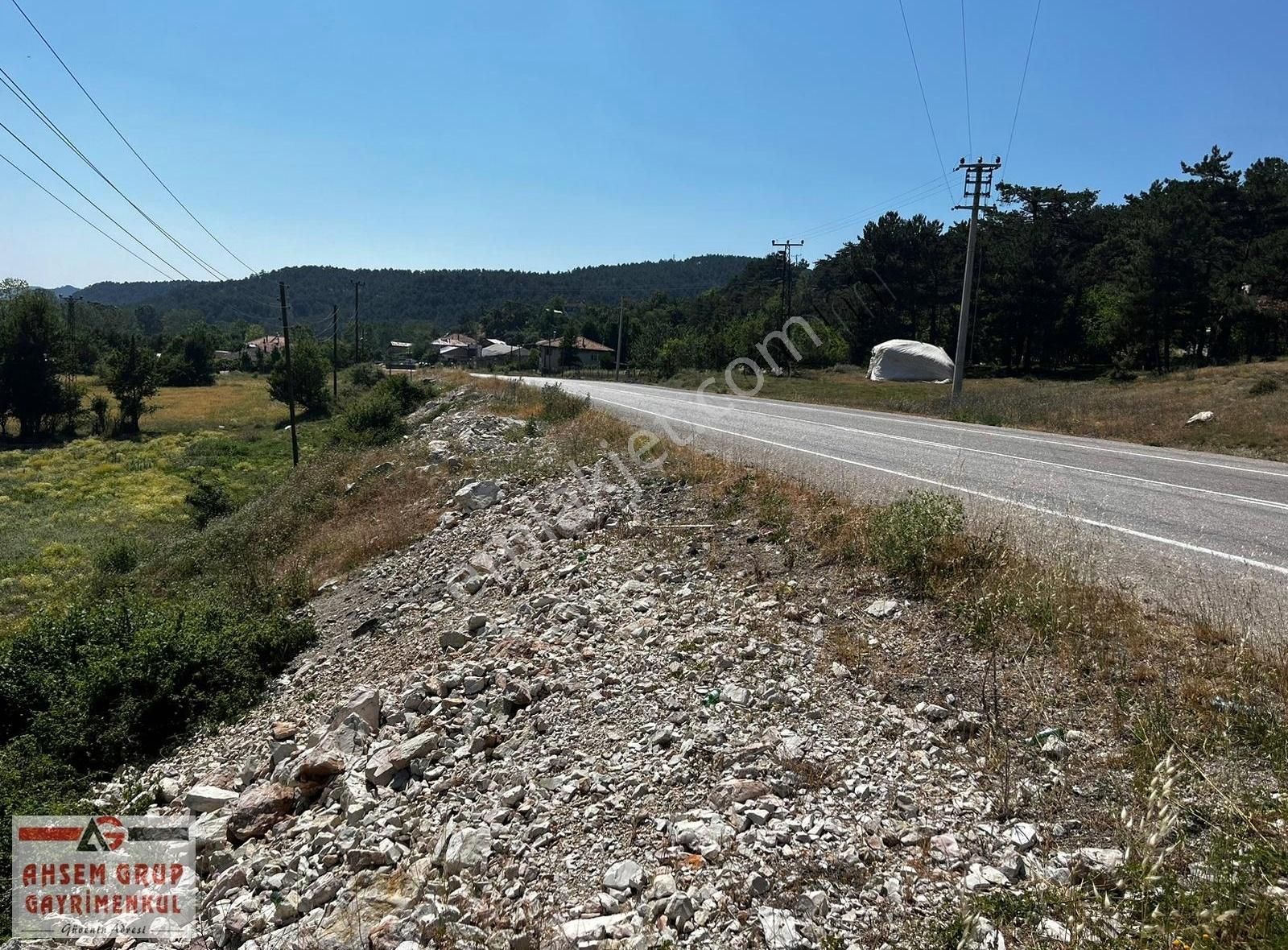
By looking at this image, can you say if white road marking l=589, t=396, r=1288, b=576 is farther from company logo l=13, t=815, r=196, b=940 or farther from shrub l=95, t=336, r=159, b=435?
shrub l=95, t=336, r=159, b=435

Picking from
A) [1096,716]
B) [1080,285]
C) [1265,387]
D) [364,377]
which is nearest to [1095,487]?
[1096,716]

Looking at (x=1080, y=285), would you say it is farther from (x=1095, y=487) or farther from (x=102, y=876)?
(x=102, y=876)

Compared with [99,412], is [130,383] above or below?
above

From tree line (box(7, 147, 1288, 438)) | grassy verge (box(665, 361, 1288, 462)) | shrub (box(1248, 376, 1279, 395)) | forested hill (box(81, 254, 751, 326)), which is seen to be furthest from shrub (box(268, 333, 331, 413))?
forested hill (box(81, 254, 751, 326))

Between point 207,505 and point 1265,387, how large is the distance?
115 feet

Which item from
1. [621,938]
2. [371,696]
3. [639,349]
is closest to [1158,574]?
[621,938]

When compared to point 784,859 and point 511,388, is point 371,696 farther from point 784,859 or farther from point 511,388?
point 511,388

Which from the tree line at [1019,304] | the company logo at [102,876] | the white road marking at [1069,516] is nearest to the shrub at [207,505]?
the tree line at [1019,304]

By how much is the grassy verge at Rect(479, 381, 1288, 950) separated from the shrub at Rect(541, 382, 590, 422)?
1282cm

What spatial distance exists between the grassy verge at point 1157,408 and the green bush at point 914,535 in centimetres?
1106

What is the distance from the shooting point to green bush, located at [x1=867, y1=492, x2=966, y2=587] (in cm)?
561

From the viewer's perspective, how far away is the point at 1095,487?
9.26 metres

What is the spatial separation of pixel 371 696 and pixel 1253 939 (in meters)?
5.96

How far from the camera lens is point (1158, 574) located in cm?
566
